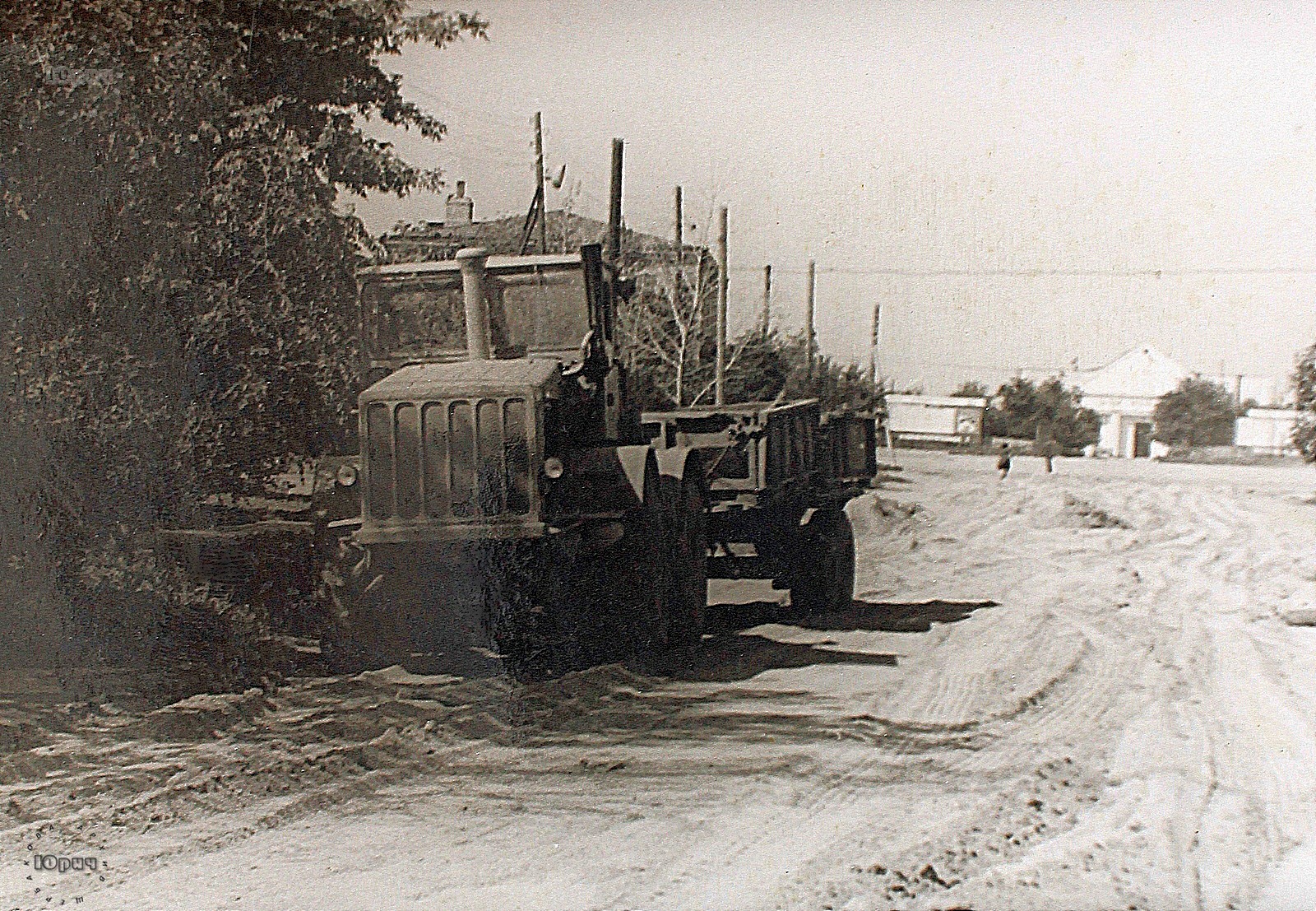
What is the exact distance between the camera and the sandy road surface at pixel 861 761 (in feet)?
12.9

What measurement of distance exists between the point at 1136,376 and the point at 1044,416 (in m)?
0.37

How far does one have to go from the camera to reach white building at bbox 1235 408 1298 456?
4.60 metres

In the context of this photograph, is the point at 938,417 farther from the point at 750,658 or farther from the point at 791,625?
the point at 791,625

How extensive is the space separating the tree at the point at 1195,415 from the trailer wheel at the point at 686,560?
2.16 meters

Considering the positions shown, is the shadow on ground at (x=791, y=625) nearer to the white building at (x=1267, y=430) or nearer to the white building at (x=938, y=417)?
the white building at (x=938, y=417)

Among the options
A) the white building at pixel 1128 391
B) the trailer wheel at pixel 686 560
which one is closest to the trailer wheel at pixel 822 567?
the trailer wheel at pixel 686 560

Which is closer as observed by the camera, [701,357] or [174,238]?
[174,238]

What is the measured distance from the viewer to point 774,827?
412 cm

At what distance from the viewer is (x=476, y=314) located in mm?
5383

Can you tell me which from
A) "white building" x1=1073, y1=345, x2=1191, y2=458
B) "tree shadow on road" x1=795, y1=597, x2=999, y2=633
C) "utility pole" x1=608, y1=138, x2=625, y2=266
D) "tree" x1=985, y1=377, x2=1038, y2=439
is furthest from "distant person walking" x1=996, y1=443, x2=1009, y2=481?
"utility pole" x1=608, y1=138, x2=625, y2=266

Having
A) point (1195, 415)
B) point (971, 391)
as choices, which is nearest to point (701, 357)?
point (971, 391)

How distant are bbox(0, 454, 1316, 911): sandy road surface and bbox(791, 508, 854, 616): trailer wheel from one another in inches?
27.5

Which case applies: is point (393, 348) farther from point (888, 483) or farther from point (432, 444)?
point (888, 483)

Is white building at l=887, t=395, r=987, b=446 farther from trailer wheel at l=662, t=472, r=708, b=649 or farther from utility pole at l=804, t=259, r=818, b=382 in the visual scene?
trailer wheel at l=662, t=472, r=708, b=649
